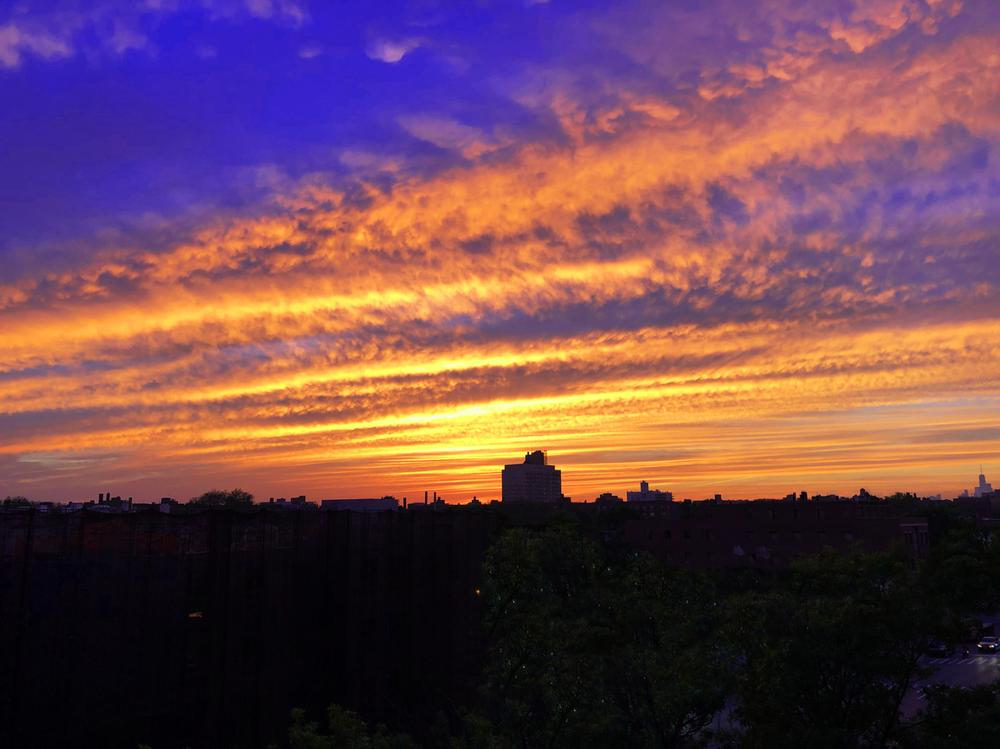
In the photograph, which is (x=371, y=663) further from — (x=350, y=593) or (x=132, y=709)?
(x=132, y=709)

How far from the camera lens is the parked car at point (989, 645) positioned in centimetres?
7719

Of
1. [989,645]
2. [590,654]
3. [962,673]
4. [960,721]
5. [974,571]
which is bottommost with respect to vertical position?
[962,673]

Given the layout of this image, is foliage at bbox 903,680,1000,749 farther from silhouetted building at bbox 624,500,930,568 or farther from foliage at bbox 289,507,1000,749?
silhouetted building at bbox 624,500,930,568

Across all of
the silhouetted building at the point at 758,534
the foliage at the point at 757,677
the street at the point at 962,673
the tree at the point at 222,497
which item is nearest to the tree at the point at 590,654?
the foliage at the point at 757,677

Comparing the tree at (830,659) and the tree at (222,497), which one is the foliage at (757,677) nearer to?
the tree at (830,659)

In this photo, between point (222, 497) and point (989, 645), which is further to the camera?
point (222, 497)

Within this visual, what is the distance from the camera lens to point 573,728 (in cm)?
2197

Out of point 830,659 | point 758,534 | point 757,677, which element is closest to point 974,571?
point 830,659

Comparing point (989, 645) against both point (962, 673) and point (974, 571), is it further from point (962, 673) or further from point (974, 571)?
point (974, 571)

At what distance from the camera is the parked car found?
77188mm

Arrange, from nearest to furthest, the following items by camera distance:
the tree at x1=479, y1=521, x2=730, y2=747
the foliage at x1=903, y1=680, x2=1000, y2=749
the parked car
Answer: the tree at x1=479, y1=521, x2=730, y2=747, the foliage at x1=903, y1=680, x2=1000, y2=749, the parked car

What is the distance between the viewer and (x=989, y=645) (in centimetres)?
7719

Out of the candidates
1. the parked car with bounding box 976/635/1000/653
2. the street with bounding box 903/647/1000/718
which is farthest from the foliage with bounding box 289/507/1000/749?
the parked car with bounding box 976/635/1000/653

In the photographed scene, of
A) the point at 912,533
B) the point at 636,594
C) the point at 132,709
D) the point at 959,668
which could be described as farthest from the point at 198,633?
the point at 912,533
